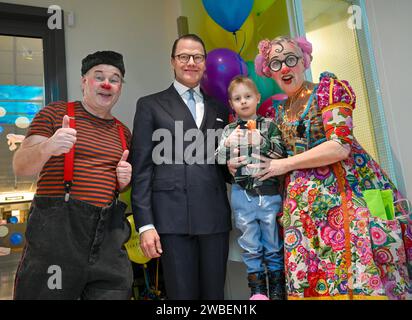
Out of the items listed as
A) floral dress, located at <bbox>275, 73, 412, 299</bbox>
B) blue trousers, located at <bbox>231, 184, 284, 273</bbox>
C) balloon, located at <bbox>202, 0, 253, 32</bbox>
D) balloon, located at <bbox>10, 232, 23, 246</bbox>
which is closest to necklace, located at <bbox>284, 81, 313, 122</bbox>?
floral dress, located at <bbox>275, 73, 412, 299</bbox>

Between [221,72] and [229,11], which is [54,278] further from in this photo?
[229,11]

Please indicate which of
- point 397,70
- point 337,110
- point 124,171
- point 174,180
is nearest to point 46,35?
point 124,171

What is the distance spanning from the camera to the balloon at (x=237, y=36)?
220 centimetres

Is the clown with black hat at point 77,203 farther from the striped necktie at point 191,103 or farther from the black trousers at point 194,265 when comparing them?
the striped necktie at point 191,103

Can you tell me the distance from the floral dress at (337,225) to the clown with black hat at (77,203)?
2.42ft

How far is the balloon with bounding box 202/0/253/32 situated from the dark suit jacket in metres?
0.69

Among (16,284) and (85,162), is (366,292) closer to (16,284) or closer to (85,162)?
(85,162)

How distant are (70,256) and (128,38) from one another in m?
2.05

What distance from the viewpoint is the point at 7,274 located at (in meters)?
2.23

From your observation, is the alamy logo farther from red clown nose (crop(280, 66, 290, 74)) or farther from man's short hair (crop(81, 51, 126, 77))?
red clown nose (crop(280, 66, 290, 74))

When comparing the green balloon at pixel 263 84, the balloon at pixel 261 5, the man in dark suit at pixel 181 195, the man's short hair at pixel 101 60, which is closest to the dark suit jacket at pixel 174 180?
the man in dark suit at pixel 181 195

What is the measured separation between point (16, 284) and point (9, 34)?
2.00 metres

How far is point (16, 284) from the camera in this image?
133 cm

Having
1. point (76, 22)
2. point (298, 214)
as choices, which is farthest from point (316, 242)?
point (76, 22)
